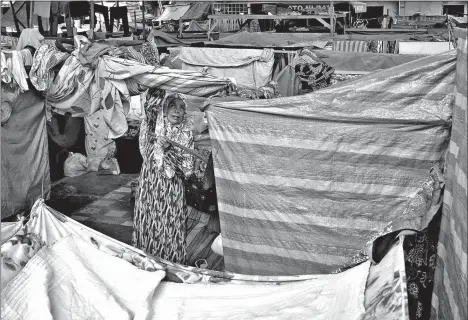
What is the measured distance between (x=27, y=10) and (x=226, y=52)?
4935mm

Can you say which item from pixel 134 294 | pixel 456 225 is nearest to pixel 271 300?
pixel 134 294

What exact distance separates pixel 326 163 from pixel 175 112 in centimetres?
174

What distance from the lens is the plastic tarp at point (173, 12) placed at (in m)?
17.6

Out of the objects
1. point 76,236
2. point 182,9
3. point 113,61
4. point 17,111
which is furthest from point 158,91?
point 182,9

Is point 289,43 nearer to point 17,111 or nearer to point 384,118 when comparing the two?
point 17,111

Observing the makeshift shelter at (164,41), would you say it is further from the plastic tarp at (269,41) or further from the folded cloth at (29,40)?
the folded cloth at (29,40)

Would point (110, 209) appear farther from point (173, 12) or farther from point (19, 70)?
point (173, 12)

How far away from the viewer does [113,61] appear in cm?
508

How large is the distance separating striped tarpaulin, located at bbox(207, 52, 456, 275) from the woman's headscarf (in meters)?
0.94

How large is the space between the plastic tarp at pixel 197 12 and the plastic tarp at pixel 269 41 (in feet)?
22.7

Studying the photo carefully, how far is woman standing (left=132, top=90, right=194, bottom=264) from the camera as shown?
15.6 feet

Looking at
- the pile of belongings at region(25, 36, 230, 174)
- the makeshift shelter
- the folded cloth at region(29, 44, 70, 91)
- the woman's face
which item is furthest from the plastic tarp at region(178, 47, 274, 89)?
the woman's face

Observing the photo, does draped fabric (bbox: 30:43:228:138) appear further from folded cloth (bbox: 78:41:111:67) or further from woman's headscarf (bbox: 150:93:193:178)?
woman's headscarf (bbox: 150:93:193:178)

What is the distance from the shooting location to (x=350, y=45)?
9461 millimetres
